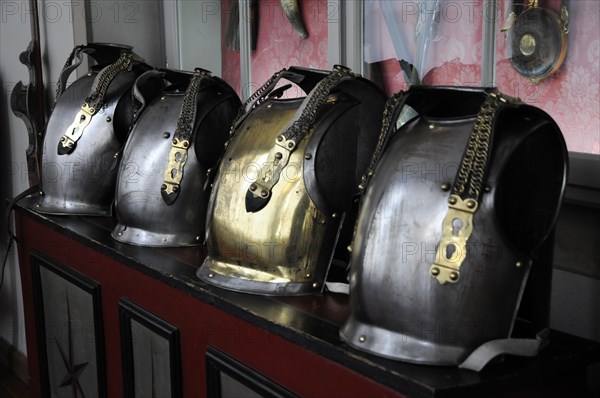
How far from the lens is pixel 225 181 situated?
164 centimetres

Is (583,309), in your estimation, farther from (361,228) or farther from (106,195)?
(106,195)

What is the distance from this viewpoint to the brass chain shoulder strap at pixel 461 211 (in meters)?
1.15

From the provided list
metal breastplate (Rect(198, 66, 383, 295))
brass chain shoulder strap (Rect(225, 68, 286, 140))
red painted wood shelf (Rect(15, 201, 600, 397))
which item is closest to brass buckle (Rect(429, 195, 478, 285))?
red painted wood shelf (Rect(15, 201, 600, 397))

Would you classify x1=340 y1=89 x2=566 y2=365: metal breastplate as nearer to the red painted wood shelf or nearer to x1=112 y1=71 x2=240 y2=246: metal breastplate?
the red painted wood shelf

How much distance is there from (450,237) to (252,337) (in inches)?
18.9

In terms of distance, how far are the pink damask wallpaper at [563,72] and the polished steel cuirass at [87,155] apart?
2.90 ft

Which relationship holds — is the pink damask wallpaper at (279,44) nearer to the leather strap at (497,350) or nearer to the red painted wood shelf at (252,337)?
the red painted wood shelf at (252,337)

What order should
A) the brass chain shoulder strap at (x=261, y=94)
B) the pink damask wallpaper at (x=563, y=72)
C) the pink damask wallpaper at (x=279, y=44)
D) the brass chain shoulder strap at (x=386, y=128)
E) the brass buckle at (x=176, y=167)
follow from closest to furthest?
the brass chain shoulder strap at (x=386, y=128), the pink damask wallpaper at (x=563, y=72), the brass chain shoulder strap at (x=261, y=94), the brass buckle at (x=176, y=167), the pink damask wallpaper at (x=279, y=44)

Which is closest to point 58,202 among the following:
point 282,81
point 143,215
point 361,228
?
point 143,215

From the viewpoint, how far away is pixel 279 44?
2.35 meters

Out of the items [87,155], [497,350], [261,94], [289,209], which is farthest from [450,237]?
[87,155]

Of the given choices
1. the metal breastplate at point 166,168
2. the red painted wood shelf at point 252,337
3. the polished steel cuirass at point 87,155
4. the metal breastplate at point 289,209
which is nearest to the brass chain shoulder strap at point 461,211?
the red painted wood shelf at point 252,337

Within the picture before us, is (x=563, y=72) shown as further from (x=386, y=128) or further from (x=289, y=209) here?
(x=289, y=209)

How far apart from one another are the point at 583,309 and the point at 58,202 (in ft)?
4.56
